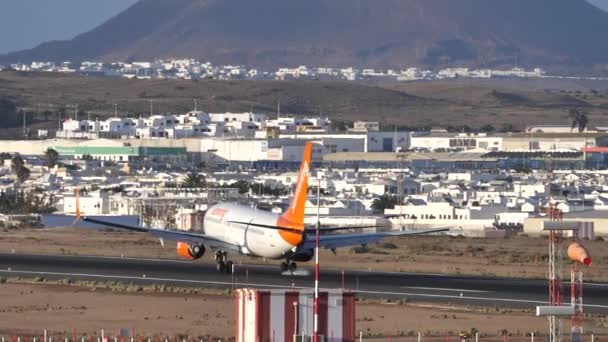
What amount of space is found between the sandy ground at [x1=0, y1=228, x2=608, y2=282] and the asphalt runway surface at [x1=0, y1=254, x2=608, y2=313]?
362cm

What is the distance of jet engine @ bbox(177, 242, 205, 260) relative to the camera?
73.1 m

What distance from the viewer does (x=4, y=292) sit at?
207 feet

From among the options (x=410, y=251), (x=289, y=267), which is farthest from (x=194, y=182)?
(x=289, y=267)

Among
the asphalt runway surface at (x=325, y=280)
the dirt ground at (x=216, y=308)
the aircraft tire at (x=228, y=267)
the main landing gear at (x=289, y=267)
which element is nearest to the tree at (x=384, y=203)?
the dirt ground at (x=216, y=308)

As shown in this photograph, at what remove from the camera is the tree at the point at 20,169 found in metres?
164

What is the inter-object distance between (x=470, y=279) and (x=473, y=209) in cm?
5647

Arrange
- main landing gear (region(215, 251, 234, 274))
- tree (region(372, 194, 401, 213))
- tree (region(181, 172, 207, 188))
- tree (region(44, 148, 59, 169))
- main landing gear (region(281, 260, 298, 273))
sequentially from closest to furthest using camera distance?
1. main landing gear (region(281, 260, 298, 273))
2. main landing gear (region(215, 251, 234, 274))
3. tree (region(372, 194, 401, 213))
4. tree (region(181, 172, 207, 188))
5. tree (region(44, 148, 59, 169))

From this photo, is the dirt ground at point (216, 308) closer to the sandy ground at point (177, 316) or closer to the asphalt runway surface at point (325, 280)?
the sandy ground at point (177, 316)

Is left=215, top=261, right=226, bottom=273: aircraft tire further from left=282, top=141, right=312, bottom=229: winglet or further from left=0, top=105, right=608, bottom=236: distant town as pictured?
left=0, top=105, right=608, bottom=236: distant town

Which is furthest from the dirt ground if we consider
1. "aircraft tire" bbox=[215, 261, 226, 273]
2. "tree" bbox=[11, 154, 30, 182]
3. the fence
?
"tree" bbox=[11, 154, 30, 182]

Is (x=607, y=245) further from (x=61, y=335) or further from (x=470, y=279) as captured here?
(x=61, y=335)

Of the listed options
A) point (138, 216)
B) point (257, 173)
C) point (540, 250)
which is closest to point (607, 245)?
point (540, 250)

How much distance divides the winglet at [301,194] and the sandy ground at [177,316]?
4282 mm

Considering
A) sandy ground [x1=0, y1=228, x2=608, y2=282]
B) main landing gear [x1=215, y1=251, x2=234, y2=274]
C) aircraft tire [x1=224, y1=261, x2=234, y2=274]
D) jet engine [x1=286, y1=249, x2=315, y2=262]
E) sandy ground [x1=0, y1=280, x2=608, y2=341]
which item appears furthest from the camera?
sandy ground [x1=0, y1=228, x2=608, y2=282]
